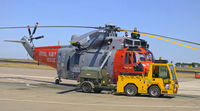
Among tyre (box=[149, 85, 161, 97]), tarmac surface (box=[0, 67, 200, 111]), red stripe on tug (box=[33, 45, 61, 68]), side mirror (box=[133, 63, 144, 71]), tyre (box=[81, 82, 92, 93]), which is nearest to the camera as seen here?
tarmac surface (box=[0, 67, 200, 111])

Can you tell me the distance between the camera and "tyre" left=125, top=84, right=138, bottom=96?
1728 cm

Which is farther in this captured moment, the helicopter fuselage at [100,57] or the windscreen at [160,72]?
the helicopter fuselage at [100,57]

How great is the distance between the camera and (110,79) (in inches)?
766

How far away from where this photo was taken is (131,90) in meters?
17.4

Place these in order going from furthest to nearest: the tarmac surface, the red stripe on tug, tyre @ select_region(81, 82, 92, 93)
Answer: the red stripe on tug, tyre @ select_region(81, 82, 92, 93), the tarmac surface

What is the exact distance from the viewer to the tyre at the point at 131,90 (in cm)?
1728

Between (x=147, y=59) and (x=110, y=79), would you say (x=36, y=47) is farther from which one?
(x=147, y=59)

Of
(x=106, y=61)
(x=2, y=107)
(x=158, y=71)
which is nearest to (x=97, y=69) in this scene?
(x=106, y=61)

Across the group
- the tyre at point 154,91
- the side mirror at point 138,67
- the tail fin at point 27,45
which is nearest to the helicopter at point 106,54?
the side mirror at point 138,67

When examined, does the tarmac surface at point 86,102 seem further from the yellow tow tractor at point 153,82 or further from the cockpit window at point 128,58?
the cockpit window at point 128,58

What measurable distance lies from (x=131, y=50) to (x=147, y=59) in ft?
4.33

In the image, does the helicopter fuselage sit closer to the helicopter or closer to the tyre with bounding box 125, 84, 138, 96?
the helicopter

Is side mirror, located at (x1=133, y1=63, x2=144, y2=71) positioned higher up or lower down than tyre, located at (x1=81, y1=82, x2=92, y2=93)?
higher up

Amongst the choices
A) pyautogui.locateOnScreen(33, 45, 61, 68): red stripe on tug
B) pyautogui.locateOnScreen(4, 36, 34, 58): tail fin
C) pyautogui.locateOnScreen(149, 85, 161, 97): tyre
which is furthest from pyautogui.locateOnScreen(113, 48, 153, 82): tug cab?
pyautogui.locateOnScreen(4, 36, 34, 58): tail fin
